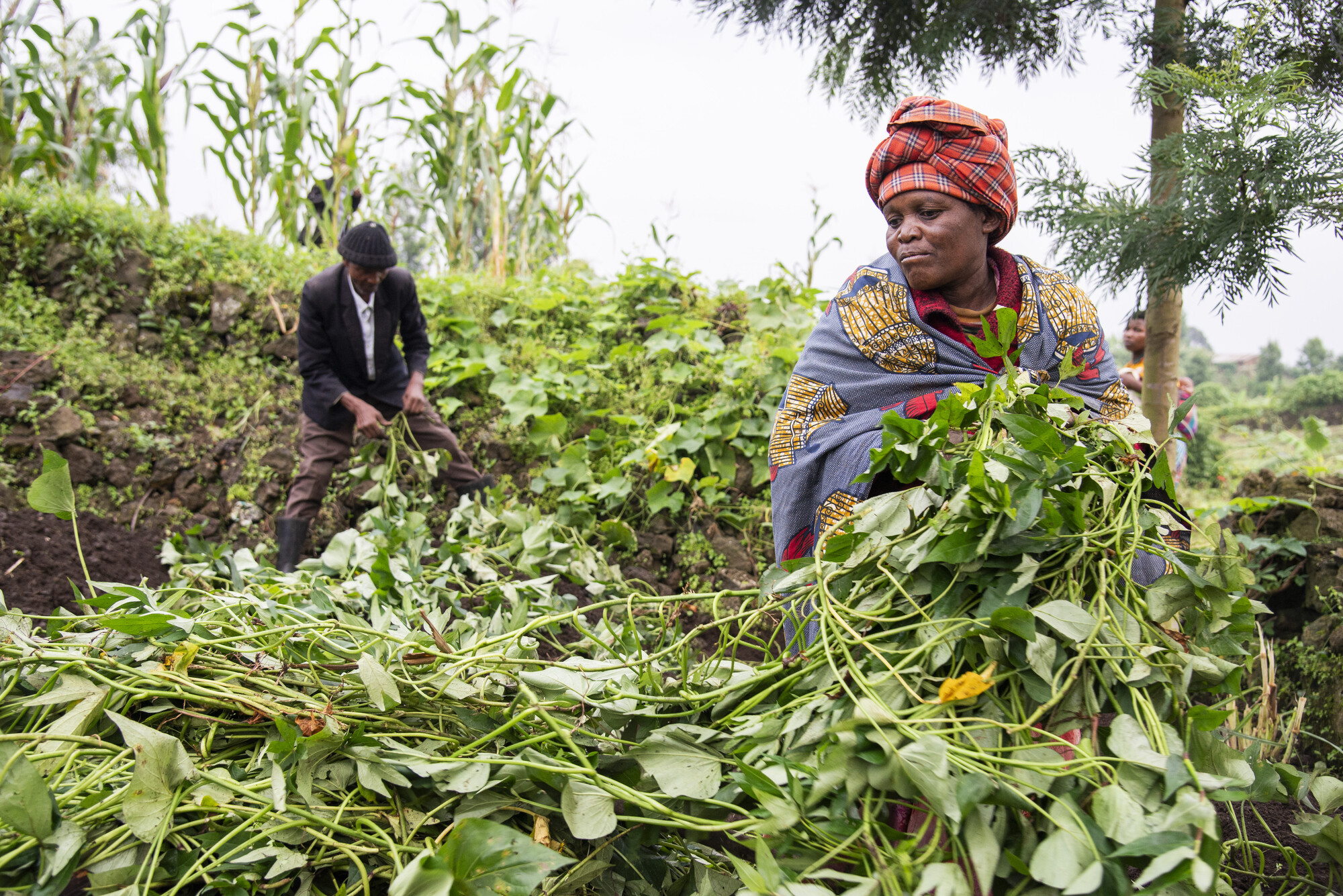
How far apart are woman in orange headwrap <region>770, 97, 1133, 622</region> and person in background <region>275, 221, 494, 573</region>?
227 centimetres

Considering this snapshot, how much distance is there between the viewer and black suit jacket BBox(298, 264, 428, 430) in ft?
11.4

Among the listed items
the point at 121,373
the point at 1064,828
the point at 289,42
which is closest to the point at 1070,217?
the point at 1064,828

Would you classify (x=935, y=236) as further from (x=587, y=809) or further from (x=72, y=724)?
(x=72, y=724)

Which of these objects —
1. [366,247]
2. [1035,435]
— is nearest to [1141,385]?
[1035,435]

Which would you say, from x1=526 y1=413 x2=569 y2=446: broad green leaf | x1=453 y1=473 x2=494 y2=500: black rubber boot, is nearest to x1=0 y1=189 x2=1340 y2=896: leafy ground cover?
x1=453 y1=473 x2=494 y2=500: black rubber boot

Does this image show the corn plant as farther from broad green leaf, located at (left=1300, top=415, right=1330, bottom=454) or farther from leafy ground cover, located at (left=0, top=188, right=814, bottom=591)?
broad green leaf, located at (left=1300, top=415, right=1330, bottom=454)

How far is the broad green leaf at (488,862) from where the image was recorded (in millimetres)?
908

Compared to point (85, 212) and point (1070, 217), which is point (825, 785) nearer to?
point (1070, 217)

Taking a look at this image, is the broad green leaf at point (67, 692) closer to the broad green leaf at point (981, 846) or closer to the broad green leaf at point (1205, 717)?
the broad green leaf at point (981, 846)

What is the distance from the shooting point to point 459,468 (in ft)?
12.4

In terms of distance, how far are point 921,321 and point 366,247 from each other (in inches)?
100

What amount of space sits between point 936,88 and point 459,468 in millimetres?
2526

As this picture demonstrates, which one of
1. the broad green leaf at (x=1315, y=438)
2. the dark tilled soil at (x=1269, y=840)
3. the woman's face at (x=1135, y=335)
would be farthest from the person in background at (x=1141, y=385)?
the dark tilled soil at (x=1269, y=840)

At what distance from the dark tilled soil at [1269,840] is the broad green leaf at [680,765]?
1.24 meters
